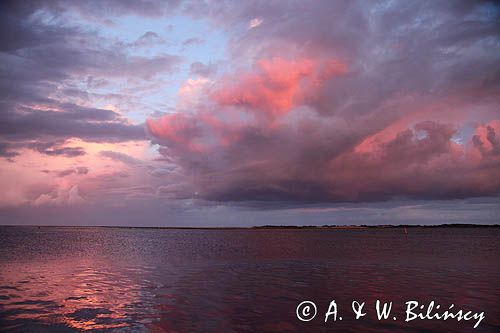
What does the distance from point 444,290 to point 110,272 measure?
3064 centimetres

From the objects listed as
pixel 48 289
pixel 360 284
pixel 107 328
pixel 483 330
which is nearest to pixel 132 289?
pixel 48 289

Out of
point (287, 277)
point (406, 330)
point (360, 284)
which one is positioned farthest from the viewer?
point (287, 277)

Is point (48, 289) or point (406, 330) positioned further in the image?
point (48, 289)

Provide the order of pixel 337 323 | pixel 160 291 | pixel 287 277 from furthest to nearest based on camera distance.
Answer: pixel 287 277 < pixel 160 291 < pixel 337 323

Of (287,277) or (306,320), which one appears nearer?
(306,320)

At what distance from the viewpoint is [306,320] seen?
1878cm

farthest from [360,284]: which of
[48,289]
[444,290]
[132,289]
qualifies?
[48,289]

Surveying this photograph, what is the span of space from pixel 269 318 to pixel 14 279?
81.2ft

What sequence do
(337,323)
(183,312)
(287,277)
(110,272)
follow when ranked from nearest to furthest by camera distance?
(337,323)
(183,312)
(287,277)
(110,272)

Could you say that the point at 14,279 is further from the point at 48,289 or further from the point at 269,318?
→ the point at 269,318

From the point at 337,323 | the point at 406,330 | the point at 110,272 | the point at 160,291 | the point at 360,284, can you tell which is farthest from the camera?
the point at 110,272

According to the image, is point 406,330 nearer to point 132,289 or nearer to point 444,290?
point 444,290

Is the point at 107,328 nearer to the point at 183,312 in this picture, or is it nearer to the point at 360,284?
the point at 183,312

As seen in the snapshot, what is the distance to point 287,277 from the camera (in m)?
33.8
